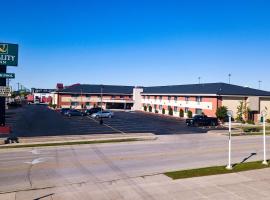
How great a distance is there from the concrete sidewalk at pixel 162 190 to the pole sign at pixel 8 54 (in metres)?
26.2

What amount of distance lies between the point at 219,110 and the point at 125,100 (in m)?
45.1

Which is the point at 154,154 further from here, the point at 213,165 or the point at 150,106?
the point at 150,106

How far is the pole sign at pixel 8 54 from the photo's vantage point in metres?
37.0

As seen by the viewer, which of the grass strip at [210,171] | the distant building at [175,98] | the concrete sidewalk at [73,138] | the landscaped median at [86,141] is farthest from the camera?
the distant building at [175,98]

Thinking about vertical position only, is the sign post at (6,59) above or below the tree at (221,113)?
above

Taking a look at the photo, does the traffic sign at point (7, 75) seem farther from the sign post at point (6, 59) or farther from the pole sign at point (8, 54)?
the pole sign at point (8, 54)

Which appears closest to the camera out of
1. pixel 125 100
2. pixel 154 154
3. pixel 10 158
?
pixel 10 158

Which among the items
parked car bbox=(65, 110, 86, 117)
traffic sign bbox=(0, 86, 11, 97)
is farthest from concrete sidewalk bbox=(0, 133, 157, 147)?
parked car bbox=(65, 110, 86, 117)

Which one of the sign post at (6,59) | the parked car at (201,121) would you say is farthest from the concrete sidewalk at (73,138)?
the parked car at (201,121)

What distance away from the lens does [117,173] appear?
18.5 m

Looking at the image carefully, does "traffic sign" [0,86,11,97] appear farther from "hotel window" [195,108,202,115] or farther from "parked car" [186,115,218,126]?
"hotel window" [195,108,202,115]

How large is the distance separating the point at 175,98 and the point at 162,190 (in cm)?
5822

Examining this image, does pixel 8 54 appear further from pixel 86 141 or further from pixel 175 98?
pixel 175 98

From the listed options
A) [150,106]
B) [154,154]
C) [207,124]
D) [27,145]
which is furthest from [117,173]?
[150,106]
